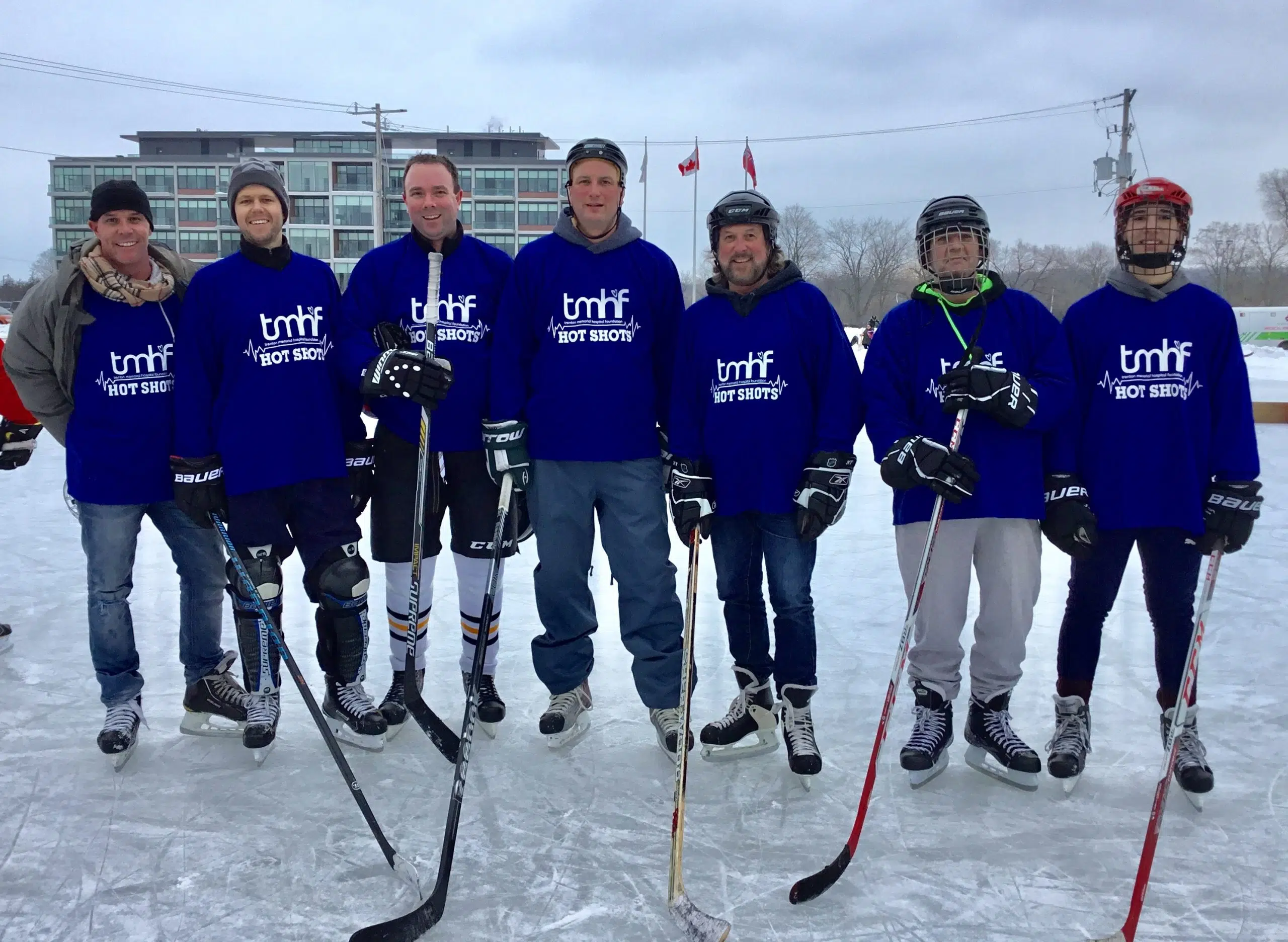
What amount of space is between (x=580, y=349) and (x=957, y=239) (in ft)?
3.15

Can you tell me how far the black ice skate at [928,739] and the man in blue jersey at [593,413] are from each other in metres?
0.55

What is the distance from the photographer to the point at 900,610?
12.1ft

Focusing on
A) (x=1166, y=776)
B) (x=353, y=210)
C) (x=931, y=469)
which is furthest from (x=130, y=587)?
(x=353, y=210)

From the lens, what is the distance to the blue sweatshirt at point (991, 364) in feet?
7.40

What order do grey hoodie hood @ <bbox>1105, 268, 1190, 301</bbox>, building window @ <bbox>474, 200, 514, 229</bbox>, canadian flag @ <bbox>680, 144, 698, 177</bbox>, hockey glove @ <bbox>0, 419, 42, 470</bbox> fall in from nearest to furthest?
grey hoodie hood @ <bbox>1105, 268, 1190, 301</bbox>
hockey glove @ <bbox>0, 419, 42, 470</bbox>
canadian flag @ <bbox>680, 144, 698, 177</bbox>
building window @ <bbox>474, 200, 514, 229</bbox>

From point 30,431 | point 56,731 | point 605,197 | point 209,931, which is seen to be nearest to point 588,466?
point 605,197

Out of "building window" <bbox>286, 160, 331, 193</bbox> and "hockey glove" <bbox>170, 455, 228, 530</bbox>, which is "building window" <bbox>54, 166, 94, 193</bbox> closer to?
"building window" <bbox>286, 160, 331, 193</bbox>

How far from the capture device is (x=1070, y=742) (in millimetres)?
2342

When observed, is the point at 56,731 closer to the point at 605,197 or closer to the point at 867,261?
the point at 605,197

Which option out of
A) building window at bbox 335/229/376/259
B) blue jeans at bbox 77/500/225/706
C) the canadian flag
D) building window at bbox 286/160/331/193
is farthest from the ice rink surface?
building window at bbox 286/160/331/193

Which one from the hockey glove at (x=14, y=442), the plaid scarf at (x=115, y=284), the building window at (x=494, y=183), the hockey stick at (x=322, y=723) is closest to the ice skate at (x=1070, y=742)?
the hockey stick at (x=322, y=723)

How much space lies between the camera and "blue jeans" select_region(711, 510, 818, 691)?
95.3 inches

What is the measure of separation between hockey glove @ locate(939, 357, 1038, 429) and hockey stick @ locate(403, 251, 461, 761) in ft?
4.20

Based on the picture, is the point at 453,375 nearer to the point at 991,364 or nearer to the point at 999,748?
the point at 991,364
